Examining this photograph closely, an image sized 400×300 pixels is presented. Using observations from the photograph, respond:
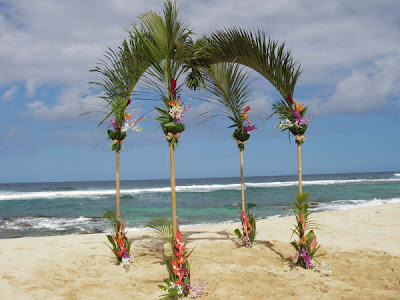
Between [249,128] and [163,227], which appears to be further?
[249,128]

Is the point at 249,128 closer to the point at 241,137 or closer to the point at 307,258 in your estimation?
the point at 241,137

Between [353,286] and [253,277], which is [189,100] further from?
[353,286]

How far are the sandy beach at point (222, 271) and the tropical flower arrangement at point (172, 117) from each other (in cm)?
228

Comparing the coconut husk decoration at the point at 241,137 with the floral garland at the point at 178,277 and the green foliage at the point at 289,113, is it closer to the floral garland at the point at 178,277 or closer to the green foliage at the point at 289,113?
the green foliage at the point at 289,113

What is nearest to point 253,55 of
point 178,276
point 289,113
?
point 289,113

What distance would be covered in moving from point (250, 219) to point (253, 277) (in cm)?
188

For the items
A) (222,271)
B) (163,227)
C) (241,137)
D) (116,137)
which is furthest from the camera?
(241,137)

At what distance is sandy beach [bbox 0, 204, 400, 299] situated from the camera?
4957mm

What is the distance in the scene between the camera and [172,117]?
203 inches

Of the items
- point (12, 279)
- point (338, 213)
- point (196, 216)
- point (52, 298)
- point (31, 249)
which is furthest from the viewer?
point (196, 216)

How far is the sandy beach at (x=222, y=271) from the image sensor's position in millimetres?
4957

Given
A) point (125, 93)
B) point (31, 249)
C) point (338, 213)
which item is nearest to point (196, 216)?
point (338, 213)

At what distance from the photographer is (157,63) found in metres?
5.30

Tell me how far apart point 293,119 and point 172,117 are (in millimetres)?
2378
